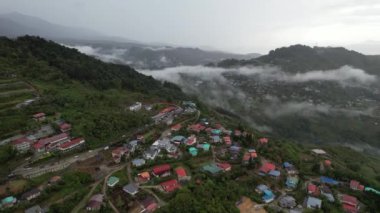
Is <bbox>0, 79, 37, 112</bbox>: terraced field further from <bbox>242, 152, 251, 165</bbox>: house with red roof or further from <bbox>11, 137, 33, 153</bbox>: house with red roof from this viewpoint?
<bbox>242, 152, 251, 165</bbox>: house with red roof

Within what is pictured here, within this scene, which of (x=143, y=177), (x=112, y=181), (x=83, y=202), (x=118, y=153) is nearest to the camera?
(x=83, y=202)

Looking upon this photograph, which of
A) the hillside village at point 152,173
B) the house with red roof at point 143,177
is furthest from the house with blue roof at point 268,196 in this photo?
the house with red roof at point 143,177

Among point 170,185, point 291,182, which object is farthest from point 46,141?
point 291,182

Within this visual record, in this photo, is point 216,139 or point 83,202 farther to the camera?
point 216,139

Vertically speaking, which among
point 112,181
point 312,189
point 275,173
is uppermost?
point 112,181

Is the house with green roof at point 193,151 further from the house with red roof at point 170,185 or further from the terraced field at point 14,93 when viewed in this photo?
the terraced field at point 14,93

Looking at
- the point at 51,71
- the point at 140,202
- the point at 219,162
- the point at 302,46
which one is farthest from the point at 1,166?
the point at 302,46

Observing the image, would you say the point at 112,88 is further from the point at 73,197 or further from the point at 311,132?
the point at 311,132

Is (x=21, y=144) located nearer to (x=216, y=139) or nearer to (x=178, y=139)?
(x=178, y=139)
